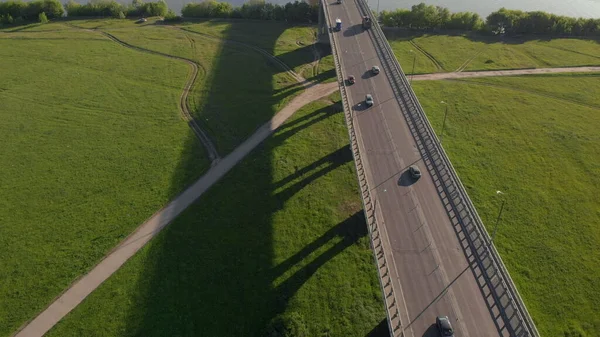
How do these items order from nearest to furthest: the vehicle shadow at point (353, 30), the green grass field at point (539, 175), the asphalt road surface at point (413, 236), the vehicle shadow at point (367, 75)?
the asphalt road surface at point (413, 236) < the green grass field at point (539, 175) < the vehicle shadow at point (367, 75) < the vehicle shadow at point (353, 30)

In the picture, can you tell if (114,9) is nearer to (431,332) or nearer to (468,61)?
(468,61)

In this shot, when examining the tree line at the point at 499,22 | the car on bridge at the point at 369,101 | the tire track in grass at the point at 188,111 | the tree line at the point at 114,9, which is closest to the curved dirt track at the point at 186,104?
the tire track in grass at the point at 188,111

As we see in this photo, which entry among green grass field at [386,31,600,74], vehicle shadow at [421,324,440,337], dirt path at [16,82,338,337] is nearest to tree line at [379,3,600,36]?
green grass field at [386,31,600,74]

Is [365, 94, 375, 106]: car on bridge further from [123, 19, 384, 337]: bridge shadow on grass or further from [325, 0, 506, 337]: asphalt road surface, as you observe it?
[123, 19, 384, 337]: bridge shadow on grass

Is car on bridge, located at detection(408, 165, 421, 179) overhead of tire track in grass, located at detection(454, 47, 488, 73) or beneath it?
beneath

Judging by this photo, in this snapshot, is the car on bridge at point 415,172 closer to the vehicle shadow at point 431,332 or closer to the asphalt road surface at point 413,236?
the asphalt road surface at point 413,236

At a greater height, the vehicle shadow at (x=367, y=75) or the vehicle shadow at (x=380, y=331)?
the vehicle shadow at (x=367, y=75)

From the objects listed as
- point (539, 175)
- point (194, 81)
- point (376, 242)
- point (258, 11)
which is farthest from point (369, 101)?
point (258, 11)
